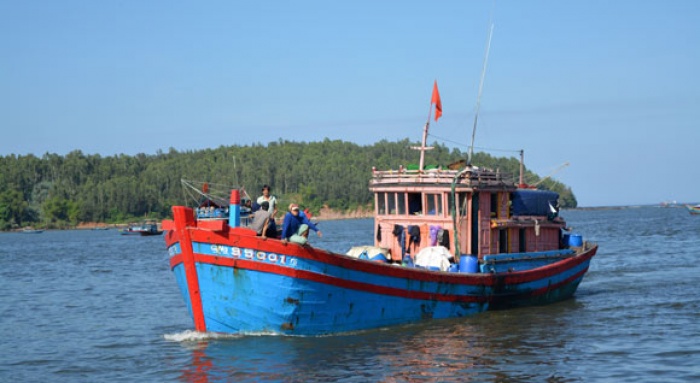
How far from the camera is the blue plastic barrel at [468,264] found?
76.2ft

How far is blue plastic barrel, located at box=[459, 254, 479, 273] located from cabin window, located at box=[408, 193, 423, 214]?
2173mm

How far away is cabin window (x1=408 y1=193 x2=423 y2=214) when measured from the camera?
81.1 feet

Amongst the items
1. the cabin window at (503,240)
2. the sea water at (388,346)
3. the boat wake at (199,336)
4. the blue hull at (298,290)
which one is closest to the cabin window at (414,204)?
the cabin window at (503,240)

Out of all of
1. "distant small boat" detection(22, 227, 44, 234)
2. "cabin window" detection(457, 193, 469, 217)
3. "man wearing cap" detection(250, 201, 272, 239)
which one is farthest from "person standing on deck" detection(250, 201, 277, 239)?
Result: "distant small boat" detection(22, 227, 44, 234)

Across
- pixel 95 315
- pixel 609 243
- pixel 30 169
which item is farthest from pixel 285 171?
pixel 95 315

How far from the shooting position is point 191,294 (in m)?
20.4

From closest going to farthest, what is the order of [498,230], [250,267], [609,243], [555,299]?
[250,267]
[498,230]
[555,299]
[609,243]

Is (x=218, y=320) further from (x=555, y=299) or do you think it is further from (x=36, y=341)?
(x=555, y=299)

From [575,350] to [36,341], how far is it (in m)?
13.9

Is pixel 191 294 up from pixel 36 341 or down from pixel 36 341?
up

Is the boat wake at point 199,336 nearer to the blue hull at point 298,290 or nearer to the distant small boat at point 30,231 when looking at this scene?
the blue hull at point 298,290

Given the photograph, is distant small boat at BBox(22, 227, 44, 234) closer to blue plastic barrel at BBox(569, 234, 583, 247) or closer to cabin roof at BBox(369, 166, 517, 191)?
blue plastic barrel at BBox(569, 234, 583, 247)

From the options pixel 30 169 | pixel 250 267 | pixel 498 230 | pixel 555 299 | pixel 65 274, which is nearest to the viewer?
pixel 250 267

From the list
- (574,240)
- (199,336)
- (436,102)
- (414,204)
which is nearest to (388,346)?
(199,336)
